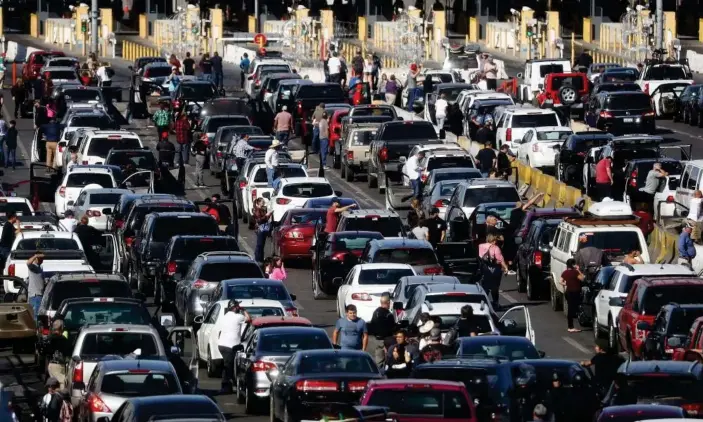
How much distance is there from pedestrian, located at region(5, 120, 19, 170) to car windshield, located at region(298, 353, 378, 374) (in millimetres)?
32181

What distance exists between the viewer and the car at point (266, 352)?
1062 inches

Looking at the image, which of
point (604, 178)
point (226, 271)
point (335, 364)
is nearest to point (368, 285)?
point (226, 271)

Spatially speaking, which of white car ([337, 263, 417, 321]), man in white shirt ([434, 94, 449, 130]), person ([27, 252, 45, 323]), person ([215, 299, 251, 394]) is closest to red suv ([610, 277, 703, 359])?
white car ([337, 263, 417, 321])

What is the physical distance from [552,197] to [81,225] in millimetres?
11152

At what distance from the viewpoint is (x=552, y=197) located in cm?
4709

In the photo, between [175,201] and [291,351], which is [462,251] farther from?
[291,351]

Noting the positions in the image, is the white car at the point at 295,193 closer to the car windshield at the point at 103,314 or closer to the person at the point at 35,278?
the person at the point at 35,278

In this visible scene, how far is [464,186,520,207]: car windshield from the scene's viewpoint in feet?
138

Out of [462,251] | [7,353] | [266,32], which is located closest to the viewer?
[7,353]

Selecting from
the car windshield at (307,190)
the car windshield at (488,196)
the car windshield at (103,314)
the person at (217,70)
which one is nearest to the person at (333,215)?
the car windshield at (488,196)

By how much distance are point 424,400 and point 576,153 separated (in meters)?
26.7

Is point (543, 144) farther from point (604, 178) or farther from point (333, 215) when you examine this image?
point (333, 215)

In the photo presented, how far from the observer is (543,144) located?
51.2 meters

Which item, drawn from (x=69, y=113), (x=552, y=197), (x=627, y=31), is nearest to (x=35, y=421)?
(x=552, y=197)
